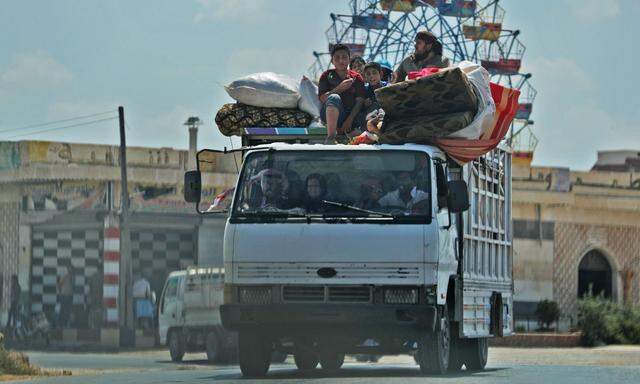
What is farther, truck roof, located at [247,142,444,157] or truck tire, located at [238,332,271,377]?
truck tire, located at [238,332,271,377]

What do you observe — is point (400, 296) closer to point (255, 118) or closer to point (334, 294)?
point (334, 294)

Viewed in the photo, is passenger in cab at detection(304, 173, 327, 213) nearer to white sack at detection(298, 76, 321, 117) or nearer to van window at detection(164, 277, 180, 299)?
white sack at detection(298, 76, 321, 117)

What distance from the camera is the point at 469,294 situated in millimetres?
18828

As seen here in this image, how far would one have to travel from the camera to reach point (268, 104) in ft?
62.0

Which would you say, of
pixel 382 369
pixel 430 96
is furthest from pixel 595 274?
pixel 430 96

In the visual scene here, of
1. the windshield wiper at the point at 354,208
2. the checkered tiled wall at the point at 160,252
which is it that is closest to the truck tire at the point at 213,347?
the checkered tiled wall at the point at 160,252

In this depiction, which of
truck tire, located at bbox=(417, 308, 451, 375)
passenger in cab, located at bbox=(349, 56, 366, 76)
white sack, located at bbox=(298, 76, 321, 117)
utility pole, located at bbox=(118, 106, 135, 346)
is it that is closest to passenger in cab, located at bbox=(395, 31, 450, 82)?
passenger in cab, located at bbox=(349, 56, 366, 76)

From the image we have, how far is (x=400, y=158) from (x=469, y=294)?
8.95ft

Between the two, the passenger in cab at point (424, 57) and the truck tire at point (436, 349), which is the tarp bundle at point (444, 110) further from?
the truck tire at point (436, 349)

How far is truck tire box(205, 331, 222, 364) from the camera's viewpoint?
35.5 meters

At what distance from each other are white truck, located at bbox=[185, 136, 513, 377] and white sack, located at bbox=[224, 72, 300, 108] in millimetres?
1793

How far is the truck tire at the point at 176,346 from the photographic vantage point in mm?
37656

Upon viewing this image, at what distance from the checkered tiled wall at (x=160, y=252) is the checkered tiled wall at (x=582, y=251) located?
Result: 12138 millimetres

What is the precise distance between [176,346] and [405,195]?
22.1m
